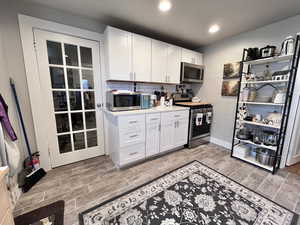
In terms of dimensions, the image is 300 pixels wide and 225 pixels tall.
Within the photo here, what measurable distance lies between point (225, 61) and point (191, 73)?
0.78 meters

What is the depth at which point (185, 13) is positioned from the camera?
1.96 meters

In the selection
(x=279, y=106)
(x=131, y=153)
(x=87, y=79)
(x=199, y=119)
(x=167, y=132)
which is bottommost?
(x=131, y=153)

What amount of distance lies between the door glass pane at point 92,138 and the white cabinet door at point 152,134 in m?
1.08

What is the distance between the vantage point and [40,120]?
1993 mm

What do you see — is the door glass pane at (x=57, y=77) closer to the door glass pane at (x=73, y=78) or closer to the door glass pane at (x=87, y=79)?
Result: the door glass pane at (x=73, y=78)

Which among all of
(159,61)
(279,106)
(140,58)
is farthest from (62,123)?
(279,106)

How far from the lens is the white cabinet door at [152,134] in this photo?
2312mm

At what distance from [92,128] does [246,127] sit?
3193mm

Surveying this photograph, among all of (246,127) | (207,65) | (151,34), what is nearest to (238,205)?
(246,127)

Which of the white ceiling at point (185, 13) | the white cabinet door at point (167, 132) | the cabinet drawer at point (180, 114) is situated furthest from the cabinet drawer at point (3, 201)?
the cabinet drawer at point (180, 114)

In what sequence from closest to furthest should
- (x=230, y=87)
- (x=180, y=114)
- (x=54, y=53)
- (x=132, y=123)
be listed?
(x=54, y=53), (x=132, y=123), (x=180, y=114), (x=230, y=87)

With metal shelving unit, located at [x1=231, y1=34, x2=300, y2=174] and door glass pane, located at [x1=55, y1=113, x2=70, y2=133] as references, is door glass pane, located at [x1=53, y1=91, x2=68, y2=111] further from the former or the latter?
metal shelving unit, located at [x1=231, y1=34, x2=300, y2=174]

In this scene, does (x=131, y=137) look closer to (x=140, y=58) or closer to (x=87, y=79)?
(x=87, y=79)

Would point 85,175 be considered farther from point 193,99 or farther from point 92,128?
point 193,99
